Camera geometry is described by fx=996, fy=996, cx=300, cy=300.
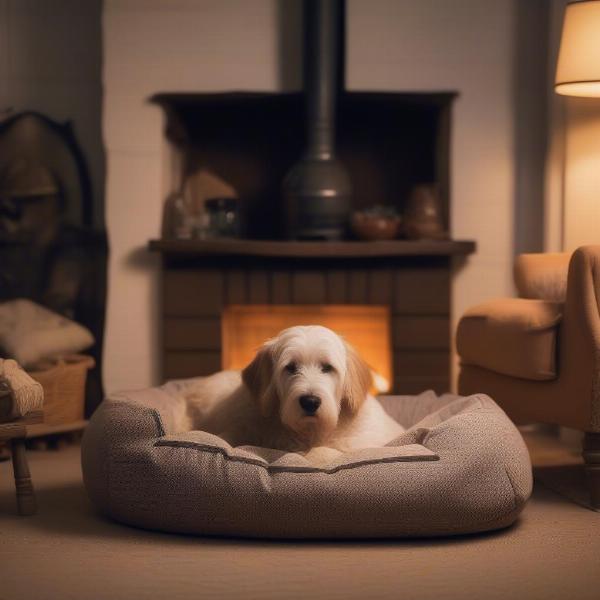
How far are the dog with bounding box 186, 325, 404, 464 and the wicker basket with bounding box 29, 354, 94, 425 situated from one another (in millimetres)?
1196

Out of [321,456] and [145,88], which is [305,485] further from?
[145,88]

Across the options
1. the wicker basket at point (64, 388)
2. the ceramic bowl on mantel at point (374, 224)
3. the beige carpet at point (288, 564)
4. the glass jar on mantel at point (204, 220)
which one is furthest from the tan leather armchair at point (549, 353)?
the wicker basket at point (64, 388)

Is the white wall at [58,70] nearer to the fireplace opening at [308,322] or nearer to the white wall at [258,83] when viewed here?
the white wall at [258,83]

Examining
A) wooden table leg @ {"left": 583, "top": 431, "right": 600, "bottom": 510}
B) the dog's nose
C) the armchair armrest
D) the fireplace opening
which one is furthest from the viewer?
the fireplace opening

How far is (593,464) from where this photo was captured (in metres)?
2.88

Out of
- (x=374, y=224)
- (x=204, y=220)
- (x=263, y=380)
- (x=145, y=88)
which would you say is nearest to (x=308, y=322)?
(x=374, y=224)

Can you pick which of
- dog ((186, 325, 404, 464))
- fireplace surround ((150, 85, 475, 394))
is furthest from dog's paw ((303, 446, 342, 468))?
fireplace surround ((150, 85, 475, 394))

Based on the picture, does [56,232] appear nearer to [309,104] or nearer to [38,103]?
[38,103]

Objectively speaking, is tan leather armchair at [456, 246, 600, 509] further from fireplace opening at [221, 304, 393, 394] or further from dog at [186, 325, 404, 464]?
fireplace opening at [221, 304, 393, 394]

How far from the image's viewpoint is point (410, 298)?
14.7 feet

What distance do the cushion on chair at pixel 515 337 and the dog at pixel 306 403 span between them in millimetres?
457

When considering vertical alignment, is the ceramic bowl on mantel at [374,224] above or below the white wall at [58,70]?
below

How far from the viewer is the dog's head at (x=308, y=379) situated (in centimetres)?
260

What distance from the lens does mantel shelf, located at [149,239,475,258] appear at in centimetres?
433
